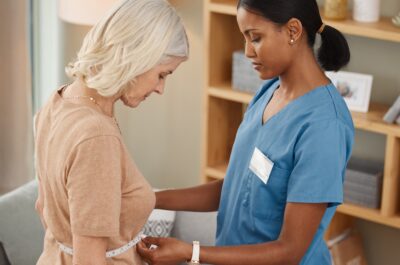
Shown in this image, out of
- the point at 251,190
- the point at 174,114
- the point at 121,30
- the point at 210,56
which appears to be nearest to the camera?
the point at 121,30

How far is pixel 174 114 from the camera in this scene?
394 centimetres

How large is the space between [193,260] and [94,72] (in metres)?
0.53

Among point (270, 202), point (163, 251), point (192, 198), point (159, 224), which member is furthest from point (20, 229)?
point (270, 202)

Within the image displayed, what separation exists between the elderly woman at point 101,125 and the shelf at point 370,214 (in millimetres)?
1560

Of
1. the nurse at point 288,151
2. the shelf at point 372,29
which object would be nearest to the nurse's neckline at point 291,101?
the nurse at point 288,151

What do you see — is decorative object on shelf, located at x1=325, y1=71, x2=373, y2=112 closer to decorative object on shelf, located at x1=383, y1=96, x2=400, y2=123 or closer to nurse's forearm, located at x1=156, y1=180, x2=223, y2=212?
decorative object on shelf, located at x1=383, y1=96, x2=400, y2=123

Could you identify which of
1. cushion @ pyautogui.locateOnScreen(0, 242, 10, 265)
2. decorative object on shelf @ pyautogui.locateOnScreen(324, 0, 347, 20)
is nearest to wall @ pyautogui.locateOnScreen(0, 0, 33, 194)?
cushion @ pyautogui.locateOnScreen(0, 242, 10, 265)

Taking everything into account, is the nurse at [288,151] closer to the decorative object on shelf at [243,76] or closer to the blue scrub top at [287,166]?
the blue scrub top at [287,166]

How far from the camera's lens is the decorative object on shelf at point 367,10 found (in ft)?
9.96

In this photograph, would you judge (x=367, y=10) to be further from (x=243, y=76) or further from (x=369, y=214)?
(x=369, y=214)

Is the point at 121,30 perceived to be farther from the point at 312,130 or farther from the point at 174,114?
the point at 174,114

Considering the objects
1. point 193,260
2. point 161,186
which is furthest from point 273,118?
point 161,186

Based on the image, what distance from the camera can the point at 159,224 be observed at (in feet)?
9.98

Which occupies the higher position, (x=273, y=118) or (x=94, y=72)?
(x=94, y=72)
